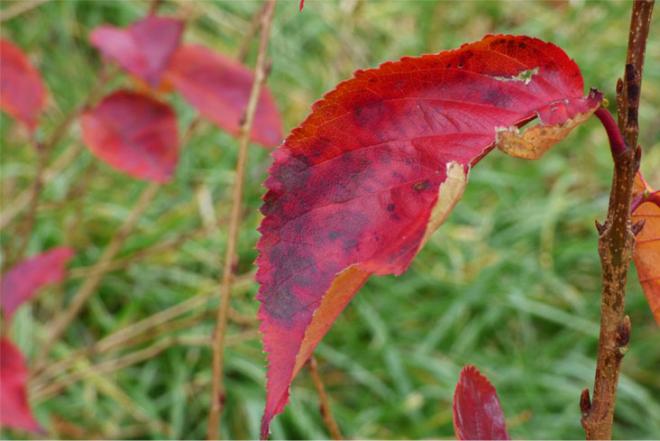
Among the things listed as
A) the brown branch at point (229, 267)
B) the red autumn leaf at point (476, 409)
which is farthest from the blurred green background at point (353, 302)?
the red autumn leaf at point (476, 409)

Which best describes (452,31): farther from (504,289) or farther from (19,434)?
(19,434)

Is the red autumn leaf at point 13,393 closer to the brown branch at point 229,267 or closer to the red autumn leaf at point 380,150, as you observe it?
the brown branch at point 229,267

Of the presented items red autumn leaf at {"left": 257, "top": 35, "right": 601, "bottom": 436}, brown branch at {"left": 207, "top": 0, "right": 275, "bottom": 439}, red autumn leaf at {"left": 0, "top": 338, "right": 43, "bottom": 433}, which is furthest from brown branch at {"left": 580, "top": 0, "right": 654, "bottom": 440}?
red autumn leaf at {"left": 0, "top": 338, "right": 43, "bottom": 433}

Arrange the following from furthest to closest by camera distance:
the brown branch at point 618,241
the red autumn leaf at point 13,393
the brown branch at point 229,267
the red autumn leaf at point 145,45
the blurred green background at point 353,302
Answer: the blurred green background at point 353,302
the red autumn leaf at point 145,45
the red autumn leaf at point 13,393
the brown branch at point 229,267
the brown branch at point 618,241

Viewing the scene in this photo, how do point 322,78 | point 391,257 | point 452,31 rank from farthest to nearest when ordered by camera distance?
point 452,31, point 322,78, point 391,257

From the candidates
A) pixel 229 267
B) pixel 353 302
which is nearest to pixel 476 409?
pixel 229 267

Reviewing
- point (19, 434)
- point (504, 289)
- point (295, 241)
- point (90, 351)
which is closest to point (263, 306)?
point (295, 241)
